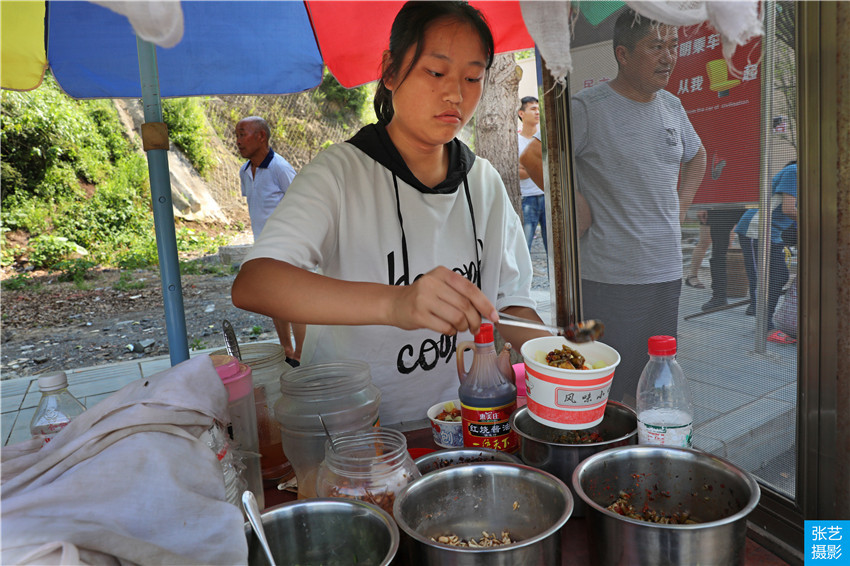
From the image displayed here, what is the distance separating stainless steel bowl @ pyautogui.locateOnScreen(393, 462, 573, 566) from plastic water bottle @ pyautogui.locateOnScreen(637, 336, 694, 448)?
288 millimetres

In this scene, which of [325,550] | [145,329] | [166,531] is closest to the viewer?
[166,531]

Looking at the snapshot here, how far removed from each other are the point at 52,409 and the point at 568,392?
1084mm

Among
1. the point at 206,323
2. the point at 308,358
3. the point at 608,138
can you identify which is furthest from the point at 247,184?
the point at 608,138

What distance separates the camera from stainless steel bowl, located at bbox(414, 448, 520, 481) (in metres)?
1.13

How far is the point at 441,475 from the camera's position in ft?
3.34

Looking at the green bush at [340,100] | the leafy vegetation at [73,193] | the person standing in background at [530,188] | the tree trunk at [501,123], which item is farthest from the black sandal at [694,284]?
the green bush at [340,100]

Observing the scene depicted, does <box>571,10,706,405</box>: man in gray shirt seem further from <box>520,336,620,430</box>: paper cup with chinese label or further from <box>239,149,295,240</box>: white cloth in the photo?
<box>239,149,295,240</box>: white cloth

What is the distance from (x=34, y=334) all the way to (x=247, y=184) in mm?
4135

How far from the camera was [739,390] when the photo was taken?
125 centimetres

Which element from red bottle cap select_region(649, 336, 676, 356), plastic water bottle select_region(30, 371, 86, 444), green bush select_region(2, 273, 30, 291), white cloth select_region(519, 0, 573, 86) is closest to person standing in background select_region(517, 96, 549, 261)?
red bottle cap select_region(649, 336, 676, 356)

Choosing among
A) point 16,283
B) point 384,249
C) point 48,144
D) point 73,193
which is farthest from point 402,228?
point 48,144

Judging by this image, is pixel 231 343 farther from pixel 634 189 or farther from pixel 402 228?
pixel 634 189

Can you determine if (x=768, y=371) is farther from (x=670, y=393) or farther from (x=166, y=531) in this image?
(x=166, y=531)

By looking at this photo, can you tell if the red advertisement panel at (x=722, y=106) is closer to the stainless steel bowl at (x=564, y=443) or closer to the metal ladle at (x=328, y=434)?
the stainless steel bowl at (x=564, y=443)
